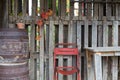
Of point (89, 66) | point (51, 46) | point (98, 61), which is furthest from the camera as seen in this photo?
point (51, 46)

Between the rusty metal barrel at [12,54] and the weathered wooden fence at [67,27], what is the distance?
795 millimetres

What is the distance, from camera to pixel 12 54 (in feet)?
9.78

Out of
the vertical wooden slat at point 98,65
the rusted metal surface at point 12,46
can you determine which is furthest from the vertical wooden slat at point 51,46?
the vertical wooden slat at point 98,65

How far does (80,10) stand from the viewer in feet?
13.0

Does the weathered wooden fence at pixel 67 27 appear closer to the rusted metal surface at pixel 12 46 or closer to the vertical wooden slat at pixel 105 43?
the vertical wooden slat at pixel 105 43

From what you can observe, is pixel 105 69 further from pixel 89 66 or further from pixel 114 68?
pixel 89 66

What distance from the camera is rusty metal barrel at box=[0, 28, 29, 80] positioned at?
2.98 meters

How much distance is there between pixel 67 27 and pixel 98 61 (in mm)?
1054

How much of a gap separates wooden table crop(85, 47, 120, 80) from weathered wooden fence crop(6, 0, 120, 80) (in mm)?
285

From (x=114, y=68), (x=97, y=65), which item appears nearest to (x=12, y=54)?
(x=97, y=65)

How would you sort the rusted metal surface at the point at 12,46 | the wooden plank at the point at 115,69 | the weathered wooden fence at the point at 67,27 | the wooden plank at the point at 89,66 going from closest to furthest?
the rusted metal surface at the point at 12,46, the wooden plank at the point at 89,66, the weathered wooden fence at the point at 67,27, the wooden plank at the point at 115,69

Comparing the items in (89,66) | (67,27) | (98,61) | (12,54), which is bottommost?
(89,66)

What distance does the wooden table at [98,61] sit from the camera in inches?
129

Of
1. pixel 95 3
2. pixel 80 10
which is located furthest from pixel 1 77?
pixel 95 3
